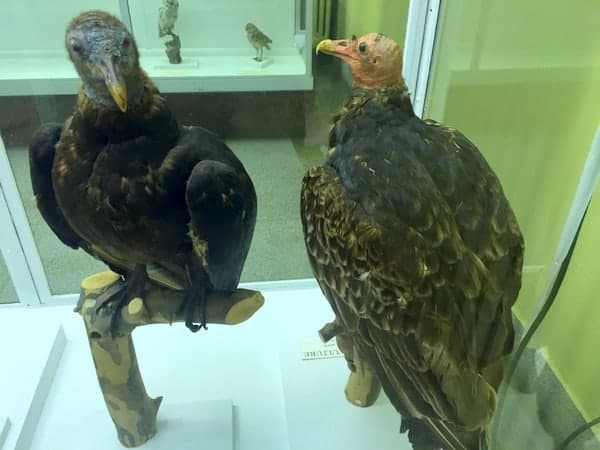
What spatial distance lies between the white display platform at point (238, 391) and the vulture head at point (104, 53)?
67cm

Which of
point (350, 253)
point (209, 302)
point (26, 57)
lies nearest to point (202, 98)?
point (26, 57)

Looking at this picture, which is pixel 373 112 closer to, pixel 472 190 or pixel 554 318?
pixel 472 190

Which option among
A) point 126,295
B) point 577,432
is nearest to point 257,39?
point 126,295

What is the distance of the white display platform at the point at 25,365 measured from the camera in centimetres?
107

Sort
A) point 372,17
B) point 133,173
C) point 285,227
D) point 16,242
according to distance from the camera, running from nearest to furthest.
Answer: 1. point 133,173
2. point 372,17
3. point 16,242
4. point 285,227

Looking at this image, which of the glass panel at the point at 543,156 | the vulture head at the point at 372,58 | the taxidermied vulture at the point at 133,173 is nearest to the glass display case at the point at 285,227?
the glass panel at the point at 543,156

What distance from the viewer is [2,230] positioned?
1.30m

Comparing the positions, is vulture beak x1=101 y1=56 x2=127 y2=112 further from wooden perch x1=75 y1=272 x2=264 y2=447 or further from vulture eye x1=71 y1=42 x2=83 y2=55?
wooden perch x1=75 y1=272 x2=264 y2=447

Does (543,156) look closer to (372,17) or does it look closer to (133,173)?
(372,17)

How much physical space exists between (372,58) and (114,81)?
357mm

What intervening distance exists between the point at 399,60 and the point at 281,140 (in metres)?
0.77

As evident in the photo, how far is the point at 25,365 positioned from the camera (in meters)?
1.20

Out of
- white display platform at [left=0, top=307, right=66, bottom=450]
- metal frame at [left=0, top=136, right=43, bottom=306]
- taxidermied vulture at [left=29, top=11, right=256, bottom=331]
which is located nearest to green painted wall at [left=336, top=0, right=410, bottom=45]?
taxidermied vulture at [left=29, top=11, right=256, bottom=331]

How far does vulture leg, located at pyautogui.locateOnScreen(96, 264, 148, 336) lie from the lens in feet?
2.94
